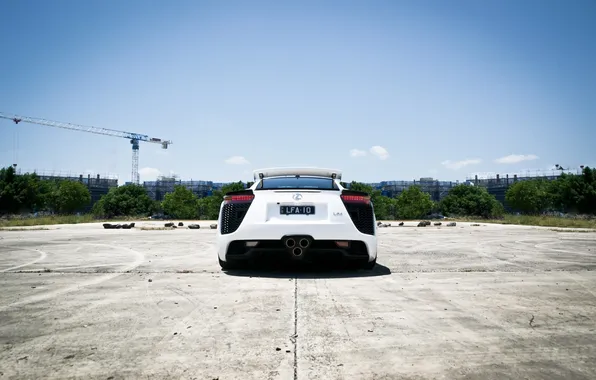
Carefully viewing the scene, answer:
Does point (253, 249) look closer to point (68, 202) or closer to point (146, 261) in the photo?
point (146, 261)

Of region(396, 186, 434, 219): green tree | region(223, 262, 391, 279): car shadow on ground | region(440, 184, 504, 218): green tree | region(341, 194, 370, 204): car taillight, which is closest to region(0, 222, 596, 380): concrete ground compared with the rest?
region(223, 262, 391, 279): car shadow on ground

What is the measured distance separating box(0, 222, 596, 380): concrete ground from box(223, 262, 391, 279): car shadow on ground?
0.24 feet

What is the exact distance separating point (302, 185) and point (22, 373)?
3651 millimetres

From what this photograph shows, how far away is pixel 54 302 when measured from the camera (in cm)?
334

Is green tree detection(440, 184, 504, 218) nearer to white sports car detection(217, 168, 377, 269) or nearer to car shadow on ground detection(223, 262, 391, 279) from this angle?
car shadow on ground detection(223, 262, 391, 279)

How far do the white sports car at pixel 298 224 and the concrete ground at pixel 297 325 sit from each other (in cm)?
38

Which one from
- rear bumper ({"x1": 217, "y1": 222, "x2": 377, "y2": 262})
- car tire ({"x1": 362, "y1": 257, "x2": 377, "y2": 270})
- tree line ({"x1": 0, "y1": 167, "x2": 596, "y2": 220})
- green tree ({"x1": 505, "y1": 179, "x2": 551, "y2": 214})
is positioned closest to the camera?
rear bumper ({"x1": 217, "y1": 222, "x2": 377, "y2": 262})

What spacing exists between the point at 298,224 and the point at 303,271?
109 cm

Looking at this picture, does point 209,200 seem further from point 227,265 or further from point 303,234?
point 303,234

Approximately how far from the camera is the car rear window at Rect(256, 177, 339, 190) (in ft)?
16.0

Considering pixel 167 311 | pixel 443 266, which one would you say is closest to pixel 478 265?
pixel 443 266

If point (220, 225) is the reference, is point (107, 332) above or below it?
below

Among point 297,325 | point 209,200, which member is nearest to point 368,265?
point 297,325

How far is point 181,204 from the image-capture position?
7744 cm
